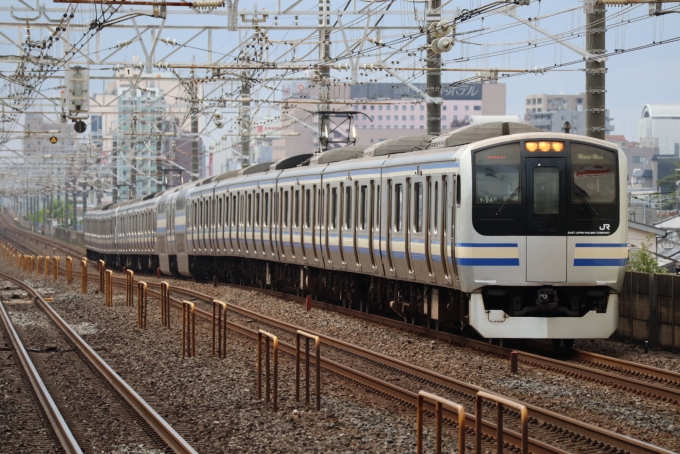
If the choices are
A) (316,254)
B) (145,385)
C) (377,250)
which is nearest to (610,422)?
(145,385)

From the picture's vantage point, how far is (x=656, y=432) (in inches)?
375

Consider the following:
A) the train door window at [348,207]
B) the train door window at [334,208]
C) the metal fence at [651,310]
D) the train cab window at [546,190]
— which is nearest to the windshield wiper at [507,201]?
Result: the train cab window at [546,190]

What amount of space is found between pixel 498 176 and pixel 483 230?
730 millimetres

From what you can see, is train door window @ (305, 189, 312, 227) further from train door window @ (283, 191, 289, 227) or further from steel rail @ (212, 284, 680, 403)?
Result: steel rail @ (212, 284, 680, 403)

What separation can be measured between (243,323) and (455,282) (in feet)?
19.4

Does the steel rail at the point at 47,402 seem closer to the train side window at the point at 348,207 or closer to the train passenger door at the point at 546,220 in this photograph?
the train side window at the point at 348,207

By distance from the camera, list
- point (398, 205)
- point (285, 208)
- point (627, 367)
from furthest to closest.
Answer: point (285, 208)
point (398, 205)
point (627, 367)

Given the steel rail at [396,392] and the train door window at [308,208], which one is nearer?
the steel rail at [396,392]

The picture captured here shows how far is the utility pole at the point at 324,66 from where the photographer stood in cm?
2192

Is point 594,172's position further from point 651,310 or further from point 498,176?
point 651,310

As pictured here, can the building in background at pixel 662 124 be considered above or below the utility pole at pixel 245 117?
above

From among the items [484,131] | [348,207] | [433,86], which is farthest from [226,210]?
[484,131]

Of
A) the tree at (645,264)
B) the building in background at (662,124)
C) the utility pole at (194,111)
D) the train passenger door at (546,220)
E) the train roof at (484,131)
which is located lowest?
the tree at (645,264)

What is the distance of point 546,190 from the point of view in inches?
553
